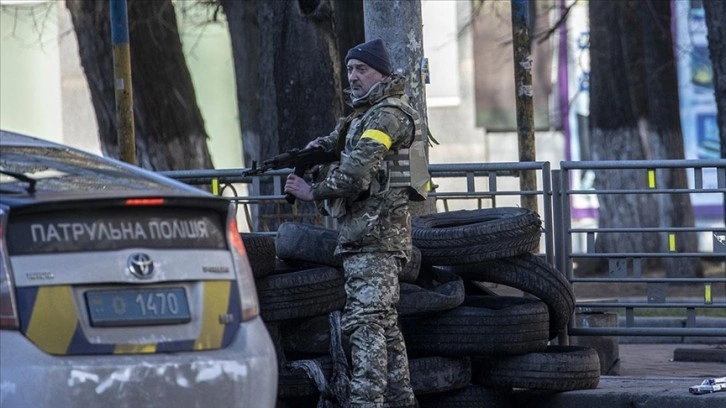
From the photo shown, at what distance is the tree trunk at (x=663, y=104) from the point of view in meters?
20.8

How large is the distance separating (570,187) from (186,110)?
340 inches

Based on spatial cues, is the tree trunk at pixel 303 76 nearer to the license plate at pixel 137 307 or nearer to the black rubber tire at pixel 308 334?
the black rubber tire at pixel 308 334

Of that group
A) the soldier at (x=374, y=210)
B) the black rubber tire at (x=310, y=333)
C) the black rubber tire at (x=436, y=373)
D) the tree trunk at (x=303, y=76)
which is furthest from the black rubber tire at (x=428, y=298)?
the tree trunk at (x=303, y=76)

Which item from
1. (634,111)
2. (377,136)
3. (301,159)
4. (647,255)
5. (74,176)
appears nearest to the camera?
(74,176)

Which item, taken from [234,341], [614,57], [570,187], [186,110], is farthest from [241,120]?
[234,341]

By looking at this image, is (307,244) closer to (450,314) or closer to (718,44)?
(450,314)

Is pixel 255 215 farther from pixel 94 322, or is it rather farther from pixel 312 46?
pixel 94 322

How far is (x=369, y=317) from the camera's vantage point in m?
7.64

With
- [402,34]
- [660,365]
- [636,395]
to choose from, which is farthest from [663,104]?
[636,395]

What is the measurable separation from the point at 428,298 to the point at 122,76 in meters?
3.02

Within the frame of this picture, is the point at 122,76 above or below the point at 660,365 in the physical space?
above

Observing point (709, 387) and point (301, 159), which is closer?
point (301, 159)

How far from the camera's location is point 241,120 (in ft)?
67.6

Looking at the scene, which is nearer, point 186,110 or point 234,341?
point 234,341
